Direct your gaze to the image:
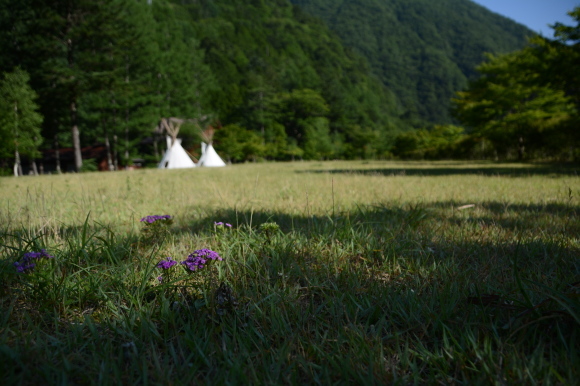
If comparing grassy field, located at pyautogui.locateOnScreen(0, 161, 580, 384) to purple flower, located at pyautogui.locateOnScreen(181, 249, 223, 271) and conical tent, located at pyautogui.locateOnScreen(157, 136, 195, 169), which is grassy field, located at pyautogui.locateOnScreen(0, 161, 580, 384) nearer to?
purple flower, located at pyautogui.locateOnScreen(181, 249, 223, 271)

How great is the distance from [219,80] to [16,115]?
33.1 meters

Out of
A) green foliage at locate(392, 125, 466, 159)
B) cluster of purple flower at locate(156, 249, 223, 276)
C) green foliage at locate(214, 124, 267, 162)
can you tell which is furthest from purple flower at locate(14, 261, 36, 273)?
green foliage at locate(392, 125, 466, 159)

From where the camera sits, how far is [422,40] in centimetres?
10556

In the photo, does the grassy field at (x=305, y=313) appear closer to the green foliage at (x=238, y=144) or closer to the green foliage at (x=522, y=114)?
the green foliage at (x=522, y=114)

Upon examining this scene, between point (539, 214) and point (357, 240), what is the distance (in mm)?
1856

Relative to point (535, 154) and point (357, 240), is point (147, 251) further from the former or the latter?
point (535, 154)

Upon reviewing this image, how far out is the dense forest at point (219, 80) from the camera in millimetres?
16344

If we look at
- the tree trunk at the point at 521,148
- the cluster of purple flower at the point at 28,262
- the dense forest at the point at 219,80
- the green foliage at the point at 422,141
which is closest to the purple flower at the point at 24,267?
the cluster of purple flower at the point at 28,262

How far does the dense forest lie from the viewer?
16344 mm

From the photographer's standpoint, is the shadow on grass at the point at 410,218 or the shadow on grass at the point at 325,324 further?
the shadow on grass at the point at 410,218

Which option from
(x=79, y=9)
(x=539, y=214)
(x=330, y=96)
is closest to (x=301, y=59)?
(x=330, y=96)

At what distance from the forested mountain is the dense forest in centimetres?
60

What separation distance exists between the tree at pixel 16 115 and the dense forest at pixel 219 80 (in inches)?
2.3

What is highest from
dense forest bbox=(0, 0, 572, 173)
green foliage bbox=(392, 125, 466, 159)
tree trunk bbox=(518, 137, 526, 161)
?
dense forest bbox=(0, 0, 572, 173)
